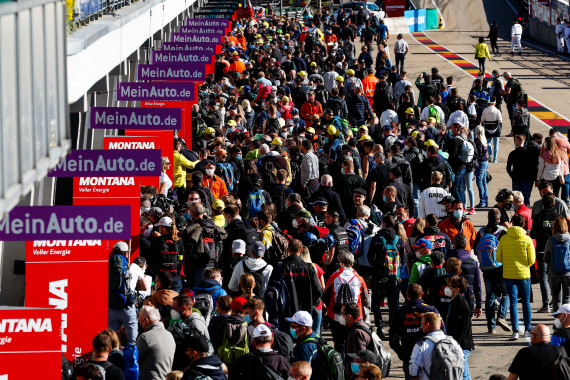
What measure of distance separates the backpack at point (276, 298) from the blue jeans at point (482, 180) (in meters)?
8.48

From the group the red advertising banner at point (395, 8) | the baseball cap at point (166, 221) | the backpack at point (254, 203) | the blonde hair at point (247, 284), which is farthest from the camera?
the red advertising banner at point (395, 8)

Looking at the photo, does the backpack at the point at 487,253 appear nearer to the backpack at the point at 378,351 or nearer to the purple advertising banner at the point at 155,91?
the backpack at the point at 378,351

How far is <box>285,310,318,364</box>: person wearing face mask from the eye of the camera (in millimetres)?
9562

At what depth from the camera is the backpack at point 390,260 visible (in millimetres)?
13008

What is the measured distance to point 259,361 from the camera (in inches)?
359

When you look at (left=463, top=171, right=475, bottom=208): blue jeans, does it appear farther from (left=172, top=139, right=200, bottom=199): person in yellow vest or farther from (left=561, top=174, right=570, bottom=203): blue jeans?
(left=172, top=139, right=200, bottom=199): person in yellow vest

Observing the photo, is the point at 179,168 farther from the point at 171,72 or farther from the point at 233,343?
the point at 233,343

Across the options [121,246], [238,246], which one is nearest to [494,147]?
[238,246]

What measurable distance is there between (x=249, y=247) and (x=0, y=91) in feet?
22.6

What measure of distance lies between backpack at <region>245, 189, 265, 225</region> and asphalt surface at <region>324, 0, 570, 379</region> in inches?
125

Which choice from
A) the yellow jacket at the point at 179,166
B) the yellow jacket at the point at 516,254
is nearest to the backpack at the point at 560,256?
the yellow jacket at the point at 516,254

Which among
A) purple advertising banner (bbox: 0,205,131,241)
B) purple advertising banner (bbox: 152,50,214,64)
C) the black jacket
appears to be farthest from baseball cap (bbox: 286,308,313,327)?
purple advertising banner (bbox: 152,50,214,64)

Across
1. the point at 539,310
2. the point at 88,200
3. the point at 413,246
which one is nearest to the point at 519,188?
the point at 539,310

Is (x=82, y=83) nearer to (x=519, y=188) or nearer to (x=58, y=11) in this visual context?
(x=58, y=11)
